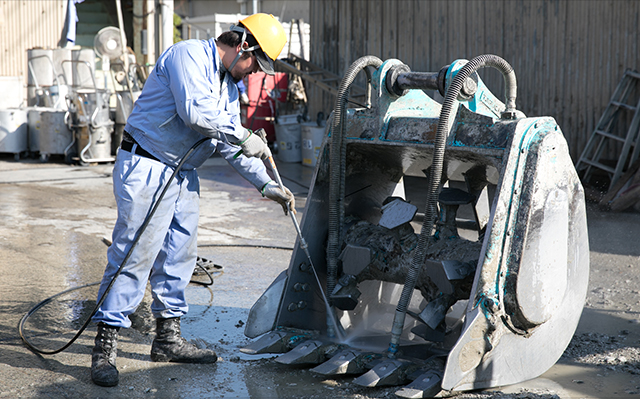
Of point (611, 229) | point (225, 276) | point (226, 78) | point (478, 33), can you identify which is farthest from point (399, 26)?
point (226, 78)

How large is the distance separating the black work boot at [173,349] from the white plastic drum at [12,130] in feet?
30.0

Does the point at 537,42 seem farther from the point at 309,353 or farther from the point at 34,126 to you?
the point at 34,126

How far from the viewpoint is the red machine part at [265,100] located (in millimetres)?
12703

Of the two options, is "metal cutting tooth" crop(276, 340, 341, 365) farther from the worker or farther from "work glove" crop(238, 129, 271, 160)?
"work glove" crop(238, 129, 271, 160)

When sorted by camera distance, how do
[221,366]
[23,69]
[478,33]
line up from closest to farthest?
[221,366] → [478,33] → [23,69]

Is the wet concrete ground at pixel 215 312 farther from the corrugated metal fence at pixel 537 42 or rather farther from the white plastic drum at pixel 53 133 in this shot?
the white plastic drum at pixel 53 133

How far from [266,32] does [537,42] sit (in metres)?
6.64

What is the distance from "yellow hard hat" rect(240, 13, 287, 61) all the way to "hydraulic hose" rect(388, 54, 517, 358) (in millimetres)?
881

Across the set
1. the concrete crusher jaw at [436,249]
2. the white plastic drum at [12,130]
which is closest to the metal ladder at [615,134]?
the concrete crusher jaw at [436,249]

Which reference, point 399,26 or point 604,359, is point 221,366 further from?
point 399,26

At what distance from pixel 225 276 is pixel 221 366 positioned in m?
1.57

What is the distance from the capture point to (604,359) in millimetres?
3379

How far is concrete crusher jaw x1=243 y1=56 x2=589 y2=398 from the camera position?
9.22 feet

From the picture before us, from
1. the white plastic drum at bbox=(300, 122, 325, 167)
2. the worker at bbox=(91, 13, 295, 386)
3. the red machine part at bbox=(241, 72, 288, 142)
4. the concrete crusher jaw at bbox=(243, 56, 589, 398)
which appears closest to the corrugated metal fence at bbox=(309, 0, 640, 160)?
the white plastic drum at bbox=(300, 122, 325, 167)
